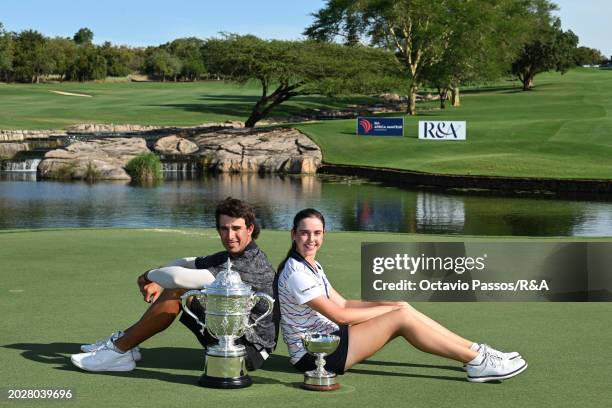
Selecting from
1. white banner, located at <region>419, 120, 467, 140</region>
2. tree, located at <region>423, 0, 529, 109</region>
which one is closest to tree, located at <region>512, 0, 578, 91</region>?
tree, located at <region>423, 0, 529, 109</region>

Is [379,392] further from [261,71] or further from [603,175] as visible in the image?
[261,71]

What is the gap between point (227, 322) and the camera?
7.11m

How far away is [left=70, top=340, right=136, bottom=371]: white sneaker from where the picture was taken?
25.5 ft

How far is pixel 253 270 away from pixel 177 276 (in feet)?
1.94

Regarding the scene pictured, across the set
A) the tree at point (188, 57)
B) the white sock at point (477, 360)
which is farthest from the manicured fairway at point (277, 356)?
the tree at point (188, 57)

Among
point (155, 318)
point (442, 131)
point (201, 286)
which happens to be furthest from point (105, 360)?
point (442, 131)

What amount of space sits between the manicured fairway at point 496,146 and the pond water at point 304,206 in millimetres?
5968

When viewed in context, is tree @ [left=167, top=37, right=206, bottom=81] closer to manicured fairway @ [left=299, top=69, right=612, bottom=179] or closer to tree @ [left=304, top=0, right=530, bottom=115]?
tree @ [left=304, top=0, right=530, bottom=115]

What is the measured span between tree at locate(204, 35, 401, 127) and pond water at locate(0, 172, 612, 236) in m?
19.9

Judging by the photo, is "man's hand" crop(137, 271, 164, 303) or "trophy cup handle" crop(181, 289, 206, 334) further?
"man's hand" crop(137, 271, 164, 303)

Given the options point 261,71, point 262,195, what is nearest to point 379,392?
point 262,195

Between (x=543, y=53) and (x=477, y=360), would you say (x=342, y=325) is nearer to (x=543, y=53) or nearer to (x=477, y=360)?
(x=477, y=360)

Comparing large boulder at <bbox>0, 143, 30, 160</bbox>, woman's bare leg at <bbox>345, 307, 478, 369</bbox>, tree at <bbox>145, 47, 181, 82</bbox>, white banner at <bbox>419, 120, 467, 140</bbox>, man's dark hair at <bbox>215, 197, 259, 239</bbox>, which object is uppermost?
tree at <bbox>145, 47, 181, 82</bbox>

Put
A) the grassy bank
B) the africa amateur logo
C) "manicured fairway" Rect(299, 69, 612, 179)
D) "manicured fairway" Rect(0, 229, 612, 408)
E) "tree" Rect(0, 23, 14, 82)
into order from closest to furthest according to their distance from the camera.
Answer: "manicured fairway" Rect(0, 229, 612, 408) → "manicured fairway" Rect(299, 69, 612, 179) → the grassy bank → the africa amateur logo → "tree" Rect(0, 23, 14, 82)
